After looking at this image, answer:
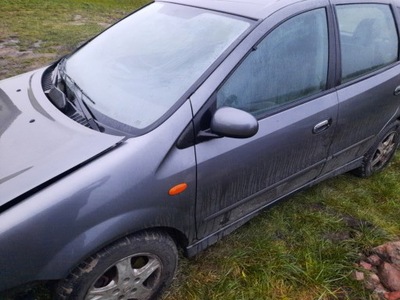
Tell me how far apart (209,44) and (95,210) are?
110cm

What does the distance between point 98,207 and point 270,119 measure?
3.59 feet

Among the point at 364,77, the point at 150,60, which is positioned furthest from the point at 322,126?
the point at 150,60

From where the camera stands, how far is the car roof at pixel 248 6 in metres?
2.17

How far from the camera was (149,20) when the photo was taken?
2.54 metres

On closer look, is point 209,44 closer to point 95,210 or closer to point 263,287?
point 95,210

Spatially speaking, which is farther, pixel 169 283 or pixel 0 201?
pixel 169 283

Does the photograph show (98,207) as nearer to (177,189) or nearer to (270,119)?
(177,189)

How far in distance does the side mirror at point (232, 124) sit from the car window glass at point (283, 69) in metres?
0.15

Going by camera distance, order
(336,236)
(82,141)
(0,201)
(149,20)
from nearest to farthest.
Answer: (0,201)
(82,141)
(149,20)
(336,236)

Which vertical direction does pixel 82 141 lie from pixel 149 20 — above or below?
below

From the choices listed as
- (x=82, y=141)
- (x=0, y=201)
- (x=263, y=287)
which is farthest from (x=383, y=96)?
(x=0, y=201)

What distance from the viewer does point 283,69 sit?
2.25 meters

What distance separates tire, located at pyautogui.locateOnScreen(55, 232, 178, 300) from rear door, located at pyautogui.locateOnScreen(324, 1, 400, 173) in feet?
4.72

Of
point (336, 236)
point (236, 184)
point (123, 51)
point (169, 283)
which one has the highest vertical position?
point (123, 51)
